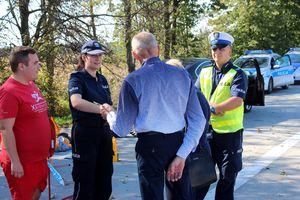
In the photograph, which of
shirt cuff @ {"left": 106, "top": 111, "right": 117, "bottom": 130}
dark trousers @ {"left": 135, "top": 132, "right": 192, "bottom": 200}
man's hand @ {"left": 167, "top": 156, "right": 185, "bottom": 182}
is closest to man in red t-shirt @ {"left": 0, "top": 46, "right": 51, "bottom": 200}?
shirt cuff @ {"left": 106, "top": 111, "right": 117, "bottom": 130}

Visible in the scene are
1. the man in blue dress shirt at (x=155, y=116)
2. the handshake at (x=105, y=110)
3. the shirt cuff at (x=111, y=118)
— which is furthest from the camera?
the handshake at (x=105, y=110)

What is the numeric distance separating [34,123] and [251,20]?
3042cm

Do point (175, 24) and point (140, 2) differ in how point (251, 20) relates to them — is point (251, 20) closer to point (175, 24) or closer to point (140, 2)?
point (175, 24)

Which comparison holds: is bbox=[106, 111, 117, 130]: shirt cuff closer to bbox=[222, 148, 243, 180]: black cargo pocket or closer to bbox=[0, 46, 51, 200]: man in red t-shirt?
bbox=[0, 46, 51, 200]: man in red t-shirt

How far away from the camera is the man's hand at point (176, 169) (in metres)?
3.14

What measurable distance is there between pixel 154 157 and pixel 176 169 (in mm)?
187

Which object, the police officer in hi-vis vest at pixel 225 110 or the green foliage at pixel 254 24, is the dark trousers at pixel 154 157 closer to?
the police officer in hi-vis vest at pixel 225 110

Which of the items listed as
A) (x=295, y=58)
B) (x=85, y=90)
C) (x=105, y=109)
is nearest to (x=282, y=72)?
(x=295, y=58)

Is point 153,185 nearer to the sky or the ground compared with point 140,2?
nearer to the ground

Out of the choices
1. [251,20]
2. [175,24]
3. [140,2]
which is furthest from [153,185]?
[251,20]

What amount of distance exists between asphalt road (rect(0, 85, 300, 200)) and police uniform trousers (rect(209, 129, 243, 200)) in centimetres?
118

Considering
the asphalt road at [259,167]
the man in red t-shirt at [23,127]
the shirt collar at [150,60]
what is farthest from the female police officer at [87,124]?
the asphalt road at [259,167]

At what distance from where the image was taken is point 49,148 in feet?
12.8

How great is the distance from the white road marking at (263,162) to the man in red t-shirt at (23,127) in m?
2.54
